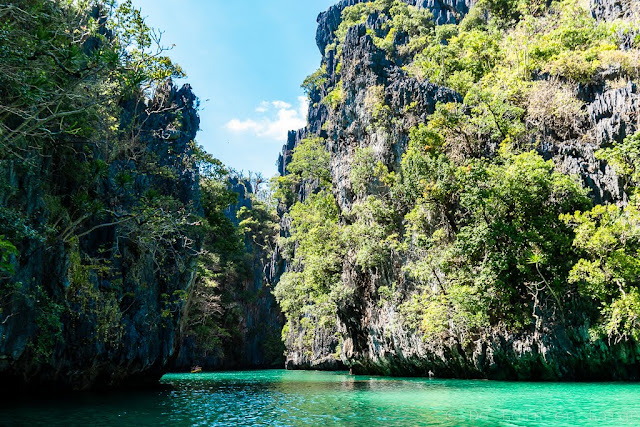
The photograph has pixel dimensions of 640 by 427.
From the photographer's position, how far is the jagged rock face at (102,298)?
1084cm

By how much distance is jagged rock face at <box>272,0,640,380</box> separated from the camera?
14711 mm

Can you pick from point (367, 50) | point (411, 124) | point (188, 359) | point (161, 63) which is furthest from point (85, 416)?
point (188, 359)

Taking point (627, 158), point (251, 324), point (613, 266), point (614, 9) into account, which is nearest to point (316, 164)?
point (251, 324)

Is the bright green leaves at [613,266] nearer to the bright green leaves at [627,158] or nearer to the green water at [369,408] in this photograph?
the bright green leaves at [627,158]

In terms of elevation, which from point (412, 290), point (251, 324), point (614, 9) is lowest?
point (251, 324)

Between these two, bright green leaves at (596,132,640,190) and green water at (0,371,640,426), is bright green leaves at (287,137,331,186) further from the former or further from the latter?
green water at (0,371,640,426)

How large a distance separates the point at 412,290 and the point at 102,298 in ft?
43.3

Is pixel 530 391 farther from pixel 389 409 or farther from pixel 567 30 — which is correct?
pixel 567 30

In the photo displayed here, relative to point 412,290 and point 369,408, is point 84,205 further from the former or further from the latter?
point 412,290

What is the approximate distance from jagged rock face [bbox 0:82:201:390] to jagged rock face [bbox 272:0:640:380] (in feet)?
32.0

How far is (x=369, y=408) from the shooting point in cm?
1030

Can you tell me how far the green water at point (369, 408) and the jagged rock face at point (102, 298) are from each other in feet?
4.20

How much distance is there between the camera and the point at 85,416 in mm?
9391

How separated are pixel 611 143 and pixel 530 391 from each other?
392 inches
